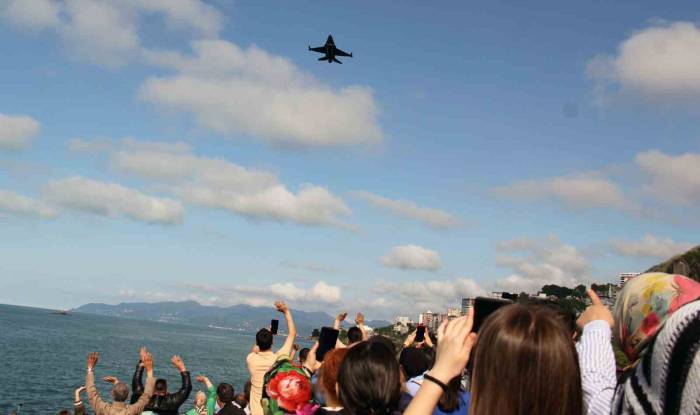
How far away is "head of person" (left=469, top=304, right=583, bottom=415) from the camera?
7.33ft

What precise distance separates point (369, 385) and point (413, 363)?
2.29 meters

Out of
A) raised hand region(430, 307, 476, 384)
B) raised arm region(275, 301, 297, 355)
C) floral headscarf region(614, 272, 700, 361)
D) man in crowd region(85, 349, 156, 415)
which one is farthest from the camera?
man in crowd region(85, 349, 156, 415)

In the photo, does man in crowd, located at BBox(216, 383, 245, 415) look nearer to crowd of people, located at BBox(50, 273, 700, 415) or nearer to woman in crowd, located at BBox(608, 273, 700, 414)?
crowd of people, located at BBox(50, 273, 700, 415)

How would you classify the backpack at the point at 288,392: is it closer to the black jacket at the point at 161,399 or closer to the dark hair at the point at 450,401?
the dark hair at the point at 450,401

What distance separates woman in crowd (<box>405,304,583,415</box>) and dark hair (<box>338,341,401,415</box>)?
4.74 feet

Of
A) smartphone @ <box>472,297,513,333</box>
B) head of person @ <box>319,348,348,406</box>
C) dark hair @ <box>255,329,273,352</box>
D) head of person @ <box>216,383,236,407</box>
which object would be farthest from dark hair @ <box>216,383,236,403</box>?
smartphone @ <box>472,297,513,333</box>

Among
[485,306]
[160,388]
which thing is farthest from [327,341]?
[160,388]

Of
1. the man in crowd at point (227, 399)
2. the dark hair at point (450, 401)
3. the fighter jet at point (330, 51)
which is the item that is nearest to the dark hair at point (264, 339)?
the man in crowd at point (227, 399)

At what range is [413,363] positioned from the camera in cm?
592

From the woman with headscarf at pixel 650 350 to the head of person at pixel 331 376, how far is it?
6.00 ft

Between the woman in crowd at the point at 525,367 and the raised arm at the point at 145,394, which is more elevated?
the woman in crowd at the point at 525,367

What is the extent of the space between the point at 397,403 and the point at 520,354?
5.60 ft

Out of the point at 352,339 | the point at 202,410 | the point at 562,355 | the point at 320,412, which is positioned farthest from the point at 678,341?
the point at 202,410

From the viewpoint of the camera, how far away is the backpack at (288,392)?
4566 mm
